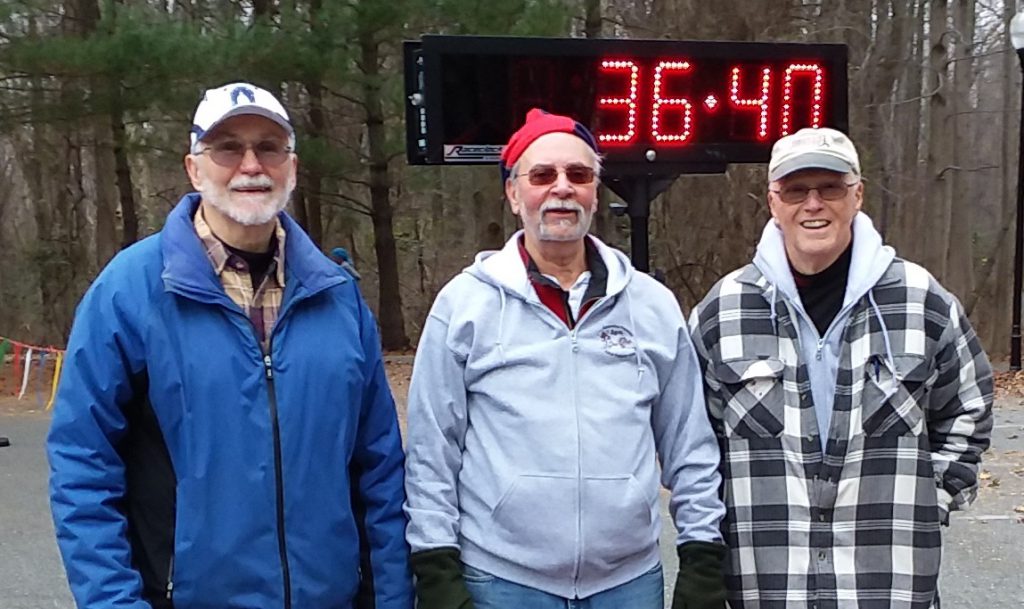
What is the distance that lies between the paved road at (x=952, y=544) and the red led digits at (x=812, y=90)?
258cm

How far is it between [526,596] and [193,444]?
34.8 inches

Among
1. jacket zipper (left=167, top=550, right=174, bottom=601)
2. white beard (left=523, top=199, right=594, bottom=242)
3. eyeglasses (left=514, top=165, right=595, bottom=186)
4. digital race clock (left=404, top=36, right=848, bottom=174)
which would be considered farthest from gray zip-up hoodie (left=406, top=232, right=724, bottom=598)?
digital race clock (left=404, top=36, right=848, bottom=174)

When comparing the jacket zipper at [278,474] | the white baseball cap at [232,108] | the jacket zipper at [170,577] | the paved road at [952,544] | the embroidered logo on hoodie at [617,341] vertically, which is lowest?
the paved road at [952,544]

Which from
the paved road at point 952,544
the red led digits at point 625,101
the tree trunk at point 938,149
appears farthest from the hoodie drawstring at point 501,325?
the tree trunk at point 938,149

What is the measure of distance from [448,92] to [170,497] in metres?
4.37

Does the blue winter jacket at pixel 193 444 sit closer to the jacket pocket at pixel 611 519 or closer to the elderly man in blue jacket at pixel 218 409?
the elderly man in blue jacket at pixel 218 409

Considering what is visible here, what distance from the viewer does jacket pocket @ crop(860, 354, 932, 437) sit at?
274 cm

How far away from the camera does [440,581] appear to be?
8.68 feet

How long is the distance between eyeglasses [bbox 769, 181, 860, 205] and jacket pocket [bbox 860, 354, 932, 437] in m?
0.42

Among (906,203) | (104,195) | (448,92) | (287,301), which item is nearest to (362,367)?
(287,301)

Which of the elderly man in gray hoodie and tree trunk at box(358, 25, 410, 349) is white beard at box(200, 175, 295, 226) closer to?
the elderly man in gray hoodie

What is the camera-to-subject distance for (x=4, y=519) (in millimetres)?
6848

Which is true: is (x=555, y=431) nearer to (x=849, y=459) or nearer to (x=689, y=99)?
(x=849, y=459)

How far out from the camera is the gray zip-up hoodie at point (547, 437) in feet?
8.68
